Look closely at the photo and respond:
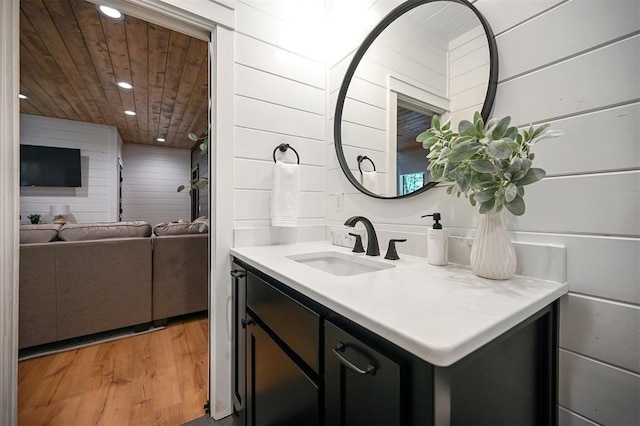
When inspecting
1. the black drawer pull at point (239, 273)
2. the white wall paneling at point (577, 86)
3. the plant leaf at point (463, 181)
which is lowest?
the black drawer pull at point (239, 273)

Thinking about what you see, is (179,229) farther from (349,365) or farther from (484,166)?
(484,166)

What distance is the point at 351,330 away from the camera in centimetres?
57

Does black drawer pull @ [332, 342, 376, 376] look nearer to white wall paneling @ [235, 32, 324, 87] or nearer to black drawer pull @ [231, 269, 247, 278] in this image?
black drawer pull @ [231, 269, 247, 278]

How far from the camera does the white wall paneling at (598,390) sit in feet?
2.08

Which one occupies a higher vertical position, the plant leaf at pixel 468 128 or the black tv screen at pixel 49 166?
the black tv screen at pixel 49 166

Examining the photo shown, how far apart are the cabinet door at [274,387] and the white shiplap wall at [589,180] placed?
0.71 meters

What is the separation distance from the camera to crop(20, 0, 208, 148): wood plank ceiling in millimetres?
2117

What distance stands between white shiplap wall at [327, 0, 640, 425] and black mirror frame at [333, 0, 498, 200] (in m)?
0.05

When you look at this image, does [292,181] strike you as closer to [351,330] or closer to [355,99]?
[355,99]

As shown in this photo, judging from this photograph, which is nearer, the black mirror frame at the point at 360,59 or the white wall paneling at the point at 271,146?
the black mirror frame at the point at 360,59

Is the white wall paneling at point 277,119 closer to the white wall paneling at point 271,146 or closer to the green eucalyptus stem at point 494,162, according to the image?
the white wall paneling at point 271,146

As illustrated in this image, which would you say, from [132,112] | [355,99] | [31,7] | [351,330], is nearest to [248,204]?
[355,99]

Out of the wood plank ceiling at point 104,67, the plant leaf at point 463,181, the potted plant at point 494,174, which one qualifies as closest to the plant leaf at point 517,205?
the potted plant at point 494,174

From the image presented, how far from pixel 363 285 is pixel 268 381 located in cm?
53
